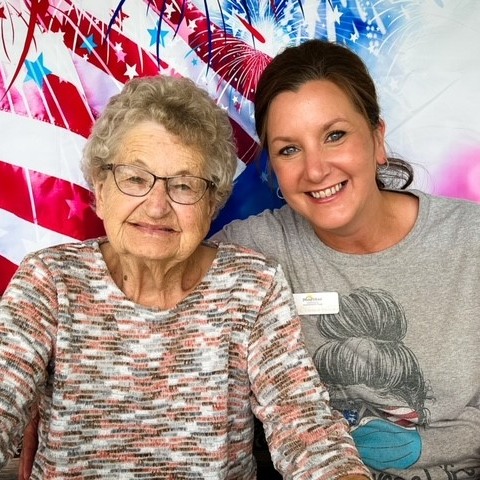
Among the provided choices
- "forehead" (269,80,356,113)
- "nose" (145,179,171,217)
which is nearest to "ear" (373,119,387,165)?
"forehead" (269,80,356,113)

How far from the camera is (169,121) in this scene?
1.50 metres

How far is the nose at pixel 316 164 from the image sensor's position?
1.61 m

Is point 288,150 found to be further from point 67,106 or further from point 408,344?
point 67,106

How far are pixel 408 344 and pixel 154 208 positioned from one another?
79cm

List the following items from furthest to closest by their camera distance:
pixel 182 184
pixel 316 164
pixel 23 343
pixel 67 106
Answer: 1. pixel 67 106
2. pixel 316 164
3. pixel 182 184
4. pixel 23 343

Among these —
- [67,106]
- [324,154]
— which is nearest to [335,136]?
[324,154]

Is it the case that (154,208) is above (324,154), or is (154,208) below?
below

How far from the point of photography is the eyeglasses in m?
1.48

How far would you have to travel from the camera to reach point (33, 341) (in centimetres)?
142

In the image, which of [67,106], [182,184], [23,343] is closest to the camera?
[23,343]

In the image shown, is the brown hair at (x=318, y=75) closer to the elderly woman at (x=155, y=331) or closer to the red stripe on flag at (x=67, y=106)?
the elderly woman at (x=155, y=331)

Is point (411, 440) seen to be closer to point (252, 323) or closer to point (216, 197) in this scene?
point (252, 323)

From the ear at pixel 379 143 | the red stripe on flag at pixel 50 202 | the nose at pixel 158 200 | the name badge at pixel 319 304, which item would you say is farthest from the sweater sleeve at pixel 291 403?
the red stripe on flag at pixel 50 202

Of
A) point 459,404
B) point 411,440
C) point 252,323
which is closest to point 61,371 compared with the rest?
point 252,323
